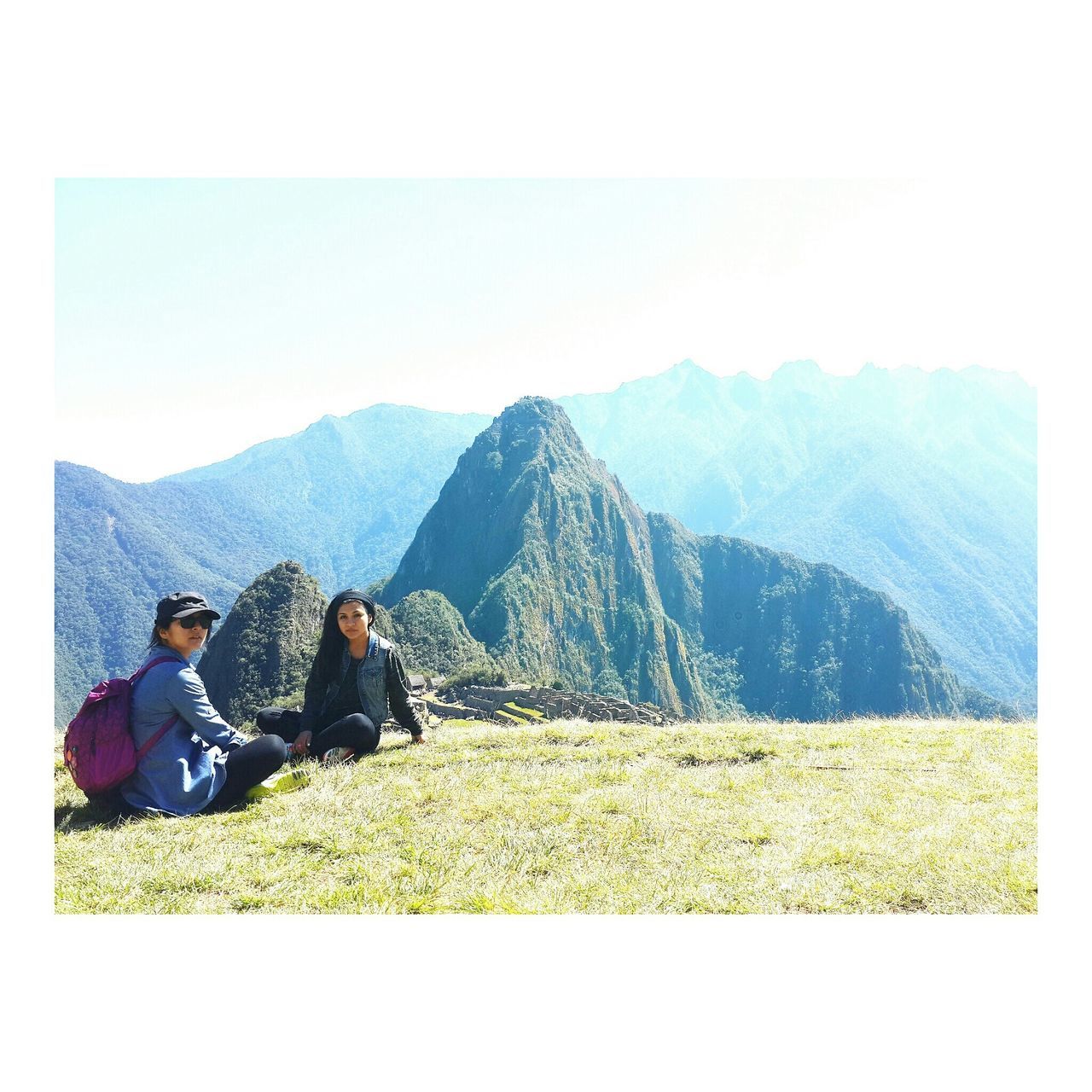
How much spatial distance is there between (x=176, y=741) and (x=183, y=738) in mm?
49

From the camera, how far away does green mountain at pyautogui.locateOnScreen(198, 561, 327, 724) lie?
52531 mm

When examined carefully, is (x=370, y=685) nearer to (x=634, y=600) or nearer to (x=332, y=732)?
(x=332, y=732)

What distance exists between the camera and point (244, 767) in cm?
588

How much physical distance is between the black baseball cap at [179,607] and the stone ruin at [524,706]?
18.6 meters

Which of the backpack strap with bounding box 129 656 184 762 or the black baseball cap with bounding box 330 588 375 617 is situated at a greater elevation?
the black baseball cap with bounding box 330 588 375 617

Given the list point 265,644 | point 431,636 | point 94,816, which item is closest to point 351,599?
point 94,816

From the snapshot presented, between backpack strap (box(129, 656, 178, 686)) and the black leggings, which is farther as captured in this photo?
the black leggings

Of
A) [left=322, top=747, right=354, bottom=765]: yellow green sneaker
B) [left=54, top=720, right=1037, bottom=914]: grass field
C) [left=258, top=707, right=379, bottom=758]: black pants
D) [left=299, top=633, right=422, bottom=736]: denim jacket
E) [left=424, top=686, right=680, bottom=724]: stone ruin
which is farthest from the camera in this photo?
[left=424, top=686, right=680, bottom=724]: stone ruin

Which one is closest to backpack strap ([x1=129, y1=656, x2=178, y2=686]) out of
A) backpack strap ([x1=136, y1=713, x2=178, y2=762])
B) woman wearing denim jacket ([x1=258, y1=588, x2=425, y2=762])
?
backpack strap ([x1=136, y1=713, x2=178, y2=762])

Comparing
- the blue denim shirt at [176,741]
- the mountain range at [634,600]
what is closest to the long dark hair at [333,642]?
the blue denim shirt at [176,741]

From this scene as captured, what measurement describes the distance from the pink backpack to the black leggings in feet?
2.17

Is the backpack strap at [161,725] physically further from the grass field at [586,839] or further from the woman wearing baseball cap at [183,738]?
the grass field at [586,839]

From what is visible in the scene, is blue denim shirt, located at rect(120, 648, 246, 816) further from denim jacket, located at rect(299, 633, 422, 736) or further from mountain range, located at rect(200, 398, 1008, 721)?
mountain range, located at rect(200, 398, 1008, 721)

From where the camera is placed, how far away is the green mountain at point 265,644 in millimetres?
52531
